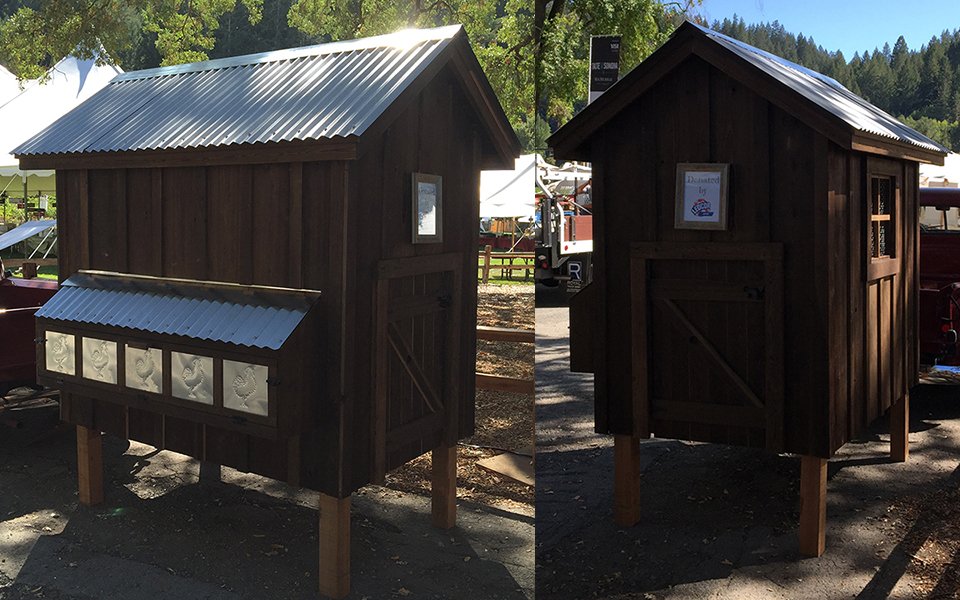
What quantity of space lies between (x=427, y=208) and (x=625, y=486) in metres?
1.53

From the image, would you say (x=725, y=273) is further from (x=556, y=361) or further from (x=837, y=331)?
(x=556, y=361)

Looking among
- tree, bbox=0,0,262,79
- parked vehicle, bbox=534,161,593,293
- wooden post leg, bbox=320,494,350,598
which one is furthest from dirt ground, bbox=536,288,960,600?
tree, bbox=0,0,262,79

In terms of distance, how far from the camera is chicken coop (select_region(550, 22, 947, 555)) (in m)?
3.51

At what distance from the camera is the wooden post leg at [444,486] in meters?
4.55

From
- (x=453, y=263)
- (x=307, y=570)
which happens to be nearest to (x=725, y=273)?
(x=453, y=263)

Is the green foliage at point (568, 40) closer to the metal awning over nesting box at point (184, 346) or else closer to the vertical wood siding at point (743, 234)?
the vertical wood siding at point (743, 234)

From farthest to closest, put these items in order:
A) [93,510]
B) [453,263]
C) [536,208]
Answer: [93,510], [453,263], [536,208]

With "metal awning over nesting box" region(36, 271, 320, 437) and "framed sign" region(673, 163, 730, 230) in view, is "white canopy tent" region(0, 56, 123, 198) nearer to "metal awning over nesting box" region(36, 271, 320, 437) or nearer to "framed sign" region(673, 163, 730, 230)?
"metal awning over nesting box" region(36, 271, 320, 437)

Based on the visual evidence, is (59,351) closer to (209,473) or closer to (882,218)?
(209,473)

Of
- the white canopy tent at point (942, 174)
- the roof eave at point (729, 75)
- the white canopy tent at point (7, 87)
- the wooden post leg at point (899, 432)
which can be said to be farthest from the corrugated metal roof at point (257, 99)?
the white canopy tent at point (7, 87)

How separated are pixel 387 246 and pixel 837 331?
1942 mm

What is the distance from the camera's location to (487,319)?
4.96 metres

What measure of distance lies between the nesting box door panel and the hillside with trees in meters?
0.75

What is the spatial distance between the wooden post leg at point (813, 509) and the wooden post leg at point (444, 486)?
1.71 metres
